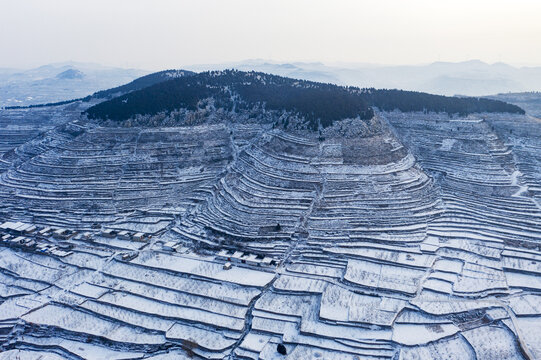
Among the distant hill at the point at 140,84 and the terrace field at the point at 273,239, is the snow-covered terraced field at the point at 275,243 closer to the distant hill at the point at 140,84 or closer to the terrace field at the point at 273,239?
the terrace field at the point at 273,239

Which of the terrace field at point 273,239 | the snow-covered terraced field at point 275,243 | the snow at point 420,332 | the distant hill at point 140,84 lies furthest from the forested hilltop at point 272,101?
the snow at point 420,332

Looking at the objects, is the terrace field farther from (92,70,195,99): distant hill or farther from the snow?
(92,70,195,99): distant hill

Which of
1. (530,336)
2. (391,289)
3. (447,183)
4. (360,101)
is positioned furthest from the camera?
(360,101)

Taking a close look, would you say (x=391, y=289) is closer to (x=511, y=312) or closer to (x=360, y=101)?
(x=511, y=312)

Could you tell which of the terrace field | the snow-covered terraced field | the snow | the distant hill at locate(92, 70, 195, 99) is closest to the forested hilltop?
the terrace field

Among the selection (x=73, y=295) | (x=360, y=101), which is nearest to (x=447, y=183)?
(x=360, y=101)

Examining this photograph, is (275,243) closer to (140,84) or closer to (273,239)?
(273,239)

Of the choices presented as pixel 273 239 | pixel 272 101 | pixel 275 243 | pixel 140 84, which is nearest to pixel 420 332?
pixel 275 243
